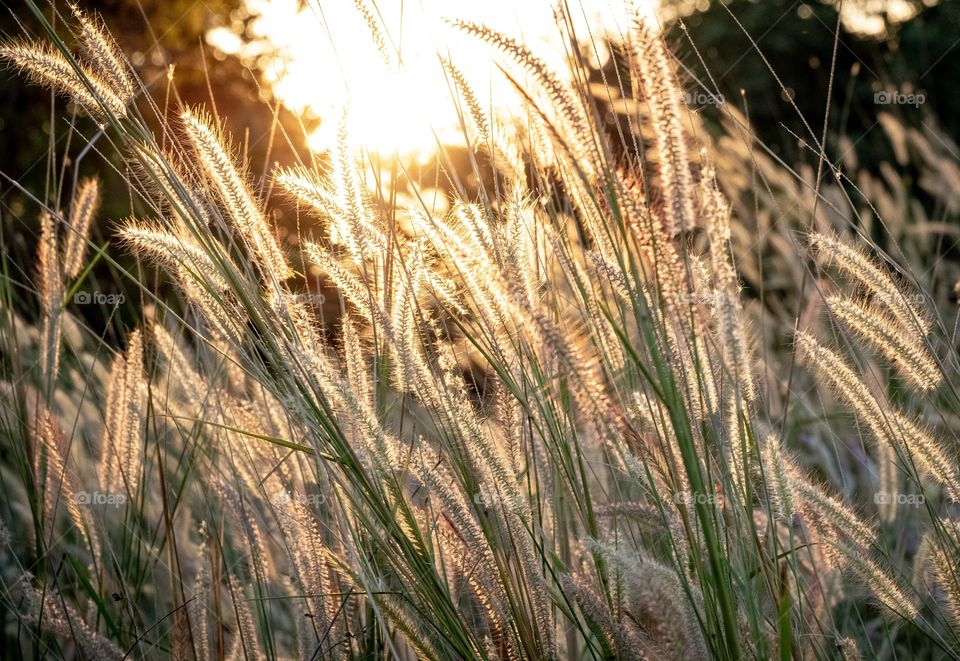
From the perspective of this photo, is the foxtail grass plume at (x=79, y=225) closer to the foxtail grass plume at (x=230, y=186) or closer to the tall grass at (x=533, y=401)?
the tall grass at (x=533, y=401)

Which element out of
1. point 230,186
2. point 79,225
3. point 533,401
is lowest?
point 533,401

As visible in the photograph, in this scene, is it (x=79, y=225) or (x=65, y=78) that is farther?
(x=79, y=225)

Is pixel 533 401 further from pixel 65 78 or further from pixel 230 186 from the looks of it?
pixel 65 78

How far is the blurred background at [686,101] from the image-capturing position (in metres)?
1.58

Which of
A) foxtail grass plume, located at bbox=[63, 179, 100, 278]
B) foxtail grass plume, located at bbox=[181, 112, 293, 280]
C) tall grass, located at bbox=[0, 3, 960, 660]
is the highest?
foxtail grass plume, located at bbox=[63, 179, 100, 278]

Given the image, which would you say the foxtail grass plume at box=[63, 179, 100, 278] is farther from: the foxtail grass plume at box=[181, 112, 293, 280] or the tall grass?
the foxtail grass plume at box=[181, 112, 293, 280]

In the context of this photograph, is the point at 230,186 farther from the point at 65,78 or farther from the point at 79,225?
the point at 79,225

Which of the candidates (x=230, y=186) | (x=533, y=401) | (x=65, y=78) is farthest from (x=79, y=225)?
(x=533, y=401)

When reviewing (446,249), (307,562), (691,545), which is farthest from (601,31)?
(307,562)

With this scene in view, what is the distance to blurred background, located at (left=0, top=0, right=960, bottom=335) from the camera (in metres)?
1.58

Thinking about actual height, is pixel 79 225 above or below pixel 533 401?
above

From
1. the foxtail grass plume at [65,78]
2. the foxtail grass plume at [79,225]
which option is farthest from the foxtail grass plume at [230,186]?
the foxtail grass plume at [79,225]

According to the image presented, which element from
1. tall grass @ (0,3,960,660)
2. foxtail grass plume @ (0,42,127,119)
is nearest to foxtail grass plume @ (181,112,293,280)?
tall grass @ (0,3,960,660)

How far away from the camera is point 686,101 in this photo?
1.30m
